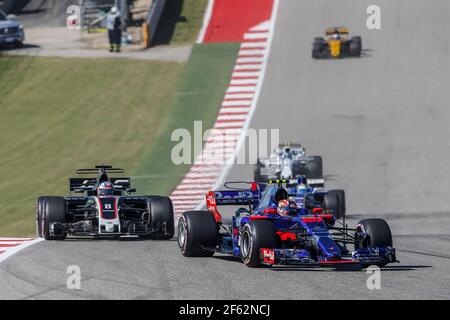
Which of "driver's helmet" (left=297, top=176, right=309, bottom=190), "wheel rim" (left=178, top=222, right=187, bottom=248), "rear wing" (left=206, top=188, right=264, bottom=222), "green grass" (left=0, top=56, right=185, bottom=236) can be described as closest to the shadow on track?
"green grass" (left=0, top=56, right=185, bottom=236)

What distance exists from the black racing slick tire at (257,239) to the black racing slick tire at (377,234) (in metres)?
1.60

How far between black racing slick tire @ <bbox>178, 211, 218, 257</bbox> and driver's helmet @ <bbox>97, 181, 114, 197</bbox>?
4.24 metres

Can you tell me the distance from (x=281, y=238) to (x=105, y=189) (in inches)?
253

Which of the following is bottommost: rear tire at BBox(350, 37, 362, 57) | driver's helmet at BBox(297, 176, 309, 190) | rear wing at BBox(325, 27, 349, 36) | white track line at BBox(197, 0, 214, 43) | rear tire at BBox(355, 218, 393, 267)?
rear tire at BBox(355, 218, 393, 267)

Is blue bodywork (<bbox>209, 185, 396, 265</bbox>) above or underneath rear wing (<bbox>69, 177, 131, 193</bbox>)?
underneath

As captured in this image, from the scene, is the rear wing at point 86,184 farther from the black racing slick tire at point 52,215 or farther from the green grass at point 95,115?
the green grass at point 95,115

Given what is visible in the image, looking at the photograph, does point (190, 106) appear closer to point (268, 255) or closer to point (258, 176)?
point (258, 176)

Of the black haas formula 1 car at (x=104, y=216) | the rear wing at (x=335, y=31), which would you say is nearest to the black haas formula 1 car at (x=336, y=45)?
the rear wing at (x=335, y=31)

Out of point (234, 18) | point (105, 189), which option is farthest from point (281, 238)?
point (234, 18)

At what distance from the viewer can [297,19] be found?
170ft

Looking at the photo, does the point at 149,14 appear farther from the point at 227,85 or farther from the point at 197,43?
the point at 227,85

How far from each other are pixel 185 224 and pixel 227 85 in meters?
24.8

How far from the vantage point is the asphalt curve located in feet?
53.7

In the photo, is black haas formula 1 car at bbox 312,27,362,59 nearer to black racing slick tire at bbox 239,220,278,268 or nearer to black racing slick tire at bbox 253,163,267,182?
black racing slick tire at bbox 253,163,267,182
